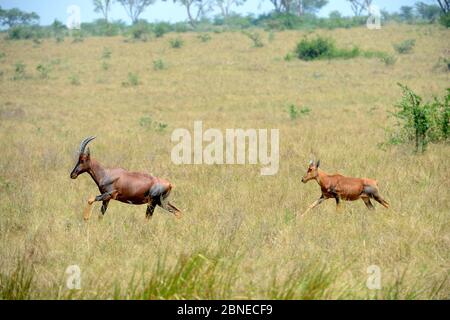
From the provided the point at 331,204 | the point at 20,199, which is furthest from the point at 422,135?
the point at 20,199

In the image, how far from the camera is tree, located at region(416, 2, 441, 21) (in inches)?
2598

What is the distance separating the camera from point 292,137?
12.5 metres

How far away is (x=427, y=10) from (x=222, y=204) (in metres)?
65.6

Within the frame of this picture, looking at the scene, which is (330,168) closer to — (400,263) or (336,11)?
(400,263)

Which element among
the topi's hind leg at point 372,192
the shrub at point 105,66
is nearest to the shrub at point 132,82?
the shrub at point 105,66

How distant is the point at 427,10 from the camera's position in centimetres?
6706

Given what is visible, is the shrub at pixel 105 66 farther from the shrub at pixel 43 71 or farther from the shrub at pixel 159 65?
the shrub at pixel 43 71

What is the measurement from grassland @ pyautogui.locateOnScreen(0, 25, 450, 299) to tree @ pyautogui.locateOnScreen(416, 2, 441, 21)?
48.3 meters

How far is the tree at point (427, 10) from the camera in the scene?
66.0 metres

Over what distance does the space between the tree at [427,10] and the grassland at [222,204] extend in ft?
158

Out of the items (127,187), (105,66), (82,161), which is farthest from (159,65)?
(127,187)

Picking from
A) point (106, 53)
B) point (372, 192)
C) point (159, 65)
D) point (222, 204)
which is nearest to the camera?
point (372, 192)

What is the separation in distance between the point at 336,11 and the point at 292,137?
85.9 meters

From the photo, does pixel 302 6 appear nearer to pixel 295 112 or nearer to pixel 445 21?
pixel 445 21
